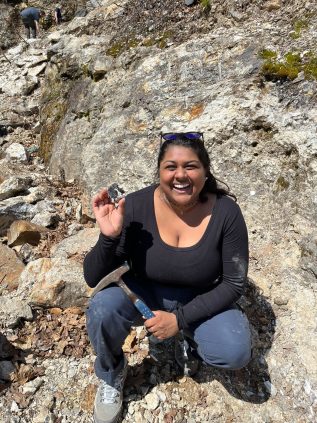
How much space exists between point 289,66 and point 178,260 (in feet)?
11.6

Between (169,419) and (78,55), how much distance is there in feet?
23.6

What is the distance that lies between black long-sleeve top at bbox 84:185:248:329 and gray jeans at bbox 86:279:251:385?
0.12 metres

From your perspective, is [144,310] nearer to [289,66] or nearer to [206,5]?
[289,66]

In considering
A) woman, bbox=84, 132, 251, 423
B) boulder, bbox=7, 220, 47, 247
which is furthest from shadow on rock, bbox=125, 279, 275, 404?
boulder, bbox=7, 220, 47, 247

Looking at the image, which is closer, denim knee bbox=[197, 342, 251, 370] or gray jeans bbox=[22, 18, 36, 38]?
denim knee bbox=[197, 342, 251, 370]

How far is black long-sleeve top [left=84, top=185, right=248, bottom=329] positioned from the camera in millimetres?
2775

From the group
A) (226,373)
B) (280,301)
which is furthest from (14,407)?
(280,301)

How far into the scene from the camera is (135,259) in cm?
293

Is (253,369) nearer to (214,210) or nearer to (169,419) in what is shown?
(169,419)

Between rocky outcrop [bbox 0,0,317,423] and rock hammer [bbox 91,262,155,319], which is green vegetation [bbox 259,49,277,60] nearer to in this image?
rocky outcrop [bbox 0,0,317,423]

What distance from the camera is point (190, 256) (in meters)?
2.77

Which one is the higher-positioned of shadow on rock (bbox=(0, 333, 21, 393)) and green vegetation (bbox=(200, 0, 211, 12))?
green vegetation (bbox=(200, 0, 211, 12))

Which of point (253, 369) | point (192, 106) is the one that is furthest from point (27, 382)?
point (192, 106)

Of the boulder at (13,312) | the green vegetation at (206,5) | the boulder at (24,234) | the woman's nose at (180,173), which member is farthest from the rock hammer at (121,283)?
the green vegetation at (206,5)
